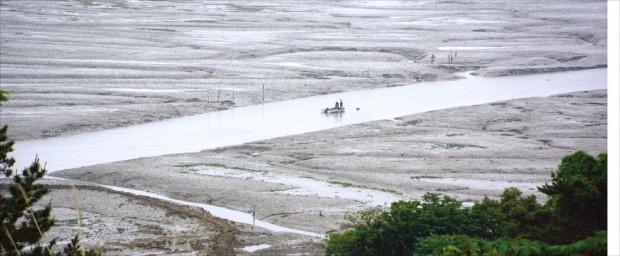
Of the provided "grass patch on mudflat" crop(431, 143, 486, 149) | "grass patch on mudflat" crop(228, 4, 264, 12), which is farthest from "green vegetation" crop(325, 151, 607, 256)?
"grass patch on mudflat" crop(228, 4, 264, 12)

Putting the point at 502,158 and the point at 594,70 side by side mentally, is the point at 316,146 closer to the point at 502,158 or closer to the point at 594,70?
the point at 502,158

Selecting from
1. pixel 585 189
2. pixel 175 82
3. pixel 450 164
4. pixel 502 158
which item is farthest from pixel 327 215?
pixel 175 82

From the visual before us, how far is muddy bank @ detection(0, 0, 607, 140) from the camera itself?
39.3m

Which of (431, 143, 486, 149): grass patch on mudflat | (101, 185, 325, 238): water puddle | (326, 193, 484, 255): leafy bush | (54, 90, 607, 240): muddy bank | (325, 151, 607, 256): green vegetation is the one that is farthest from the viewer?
(431, 143, 486, 149): grass patch on mudflat

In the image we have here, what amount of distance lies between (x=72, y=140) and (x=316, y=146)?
9569 mm

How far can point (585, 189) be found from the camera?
481 inches

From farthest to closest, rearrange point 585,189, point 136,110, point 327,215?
point 136,110, point 327,215, point 585,189

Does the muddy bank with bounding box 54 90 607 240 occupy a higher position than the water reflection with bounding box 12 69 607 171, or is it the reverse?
the water reflection with bounding box 12 69 607 171

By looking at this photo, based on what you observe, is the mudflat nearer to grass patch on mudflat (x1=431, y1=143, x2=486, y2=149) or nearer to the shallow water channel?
grass patch on mudflat (x1=431, y1=143, x2=486, y2=149)

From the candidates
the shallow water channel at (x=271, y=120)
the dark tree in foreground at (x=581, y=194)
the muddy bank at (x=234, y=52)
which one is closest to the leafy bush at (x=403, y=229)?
the dark tree in foreground at (x=581, y=194)

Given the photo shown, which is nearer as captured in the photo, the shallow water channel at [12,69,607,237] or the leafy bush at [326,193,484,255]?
the leafy bush at [326,193,484,255]

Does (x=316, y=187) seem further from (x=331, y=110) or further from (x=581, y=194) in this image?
(x=581, y=194)

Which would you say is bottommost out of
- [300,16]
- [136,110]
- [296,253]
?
[296,253]

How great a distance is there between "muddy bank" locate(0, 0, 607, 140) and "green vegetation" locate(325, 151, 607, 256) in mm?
20434
